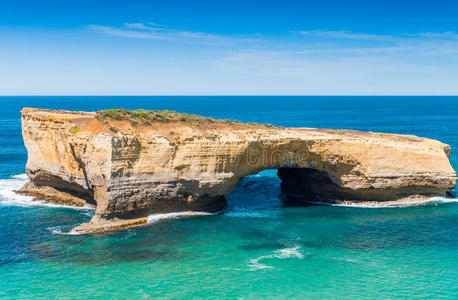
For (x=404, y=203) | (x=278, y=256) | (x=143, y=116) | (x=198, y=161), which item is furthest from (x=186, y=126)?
(x=404, y=203)

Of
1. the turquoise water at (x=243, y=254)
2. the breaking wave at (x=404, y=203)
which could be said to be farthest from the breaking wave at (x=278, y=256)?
the breaking wave at (x=404, y=203)

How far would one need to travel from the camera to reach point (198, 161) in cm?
3638

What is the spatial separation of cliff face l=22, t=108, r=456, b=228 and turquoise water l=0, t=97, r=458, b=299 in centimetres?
229

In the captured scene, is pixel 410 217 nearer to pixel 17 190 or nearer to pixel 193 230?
pixel 193 230

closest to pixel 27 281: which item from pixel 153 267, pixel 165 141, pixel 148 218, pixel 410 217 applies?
pixel 153 267

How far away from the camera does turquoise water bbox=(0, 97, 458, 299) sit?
24688 millimetres

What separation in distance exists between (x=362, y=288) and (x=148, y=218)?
1934 cm

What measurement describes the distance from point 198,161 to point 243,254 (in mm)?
10346

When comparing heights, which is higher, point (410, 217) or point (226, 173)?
point (226, 173)

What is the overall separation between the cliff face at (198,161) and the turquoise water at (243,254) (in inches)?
90.2

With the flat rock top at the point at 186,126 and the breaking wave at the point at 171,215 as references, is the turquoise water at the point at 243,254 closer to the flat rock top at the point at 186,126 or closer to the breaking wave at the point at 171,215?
the breaking wave at the point at 171,215

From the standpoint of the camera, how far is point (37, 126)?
4106 centimetres

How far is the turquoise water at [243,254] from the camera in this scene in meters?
24.7

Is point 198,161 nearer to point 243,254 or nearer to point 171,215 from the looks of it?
point 171,215
